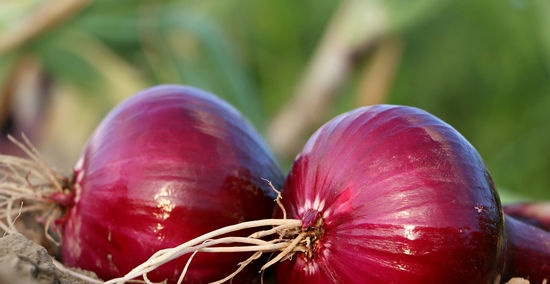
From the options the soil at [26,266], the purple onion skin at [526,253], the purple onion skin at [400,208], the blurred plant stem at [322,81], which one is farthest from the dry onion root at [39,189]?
the blurred plant stem at [322,81]

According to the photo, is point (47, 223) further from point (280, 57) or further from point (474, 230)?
point (280, 57)

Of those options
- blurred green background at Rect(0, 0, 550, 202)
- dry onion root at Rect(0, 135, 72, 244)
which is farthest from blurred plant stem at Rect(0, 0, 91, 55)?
dry onion root at Rect(0, 135, 72, 244)

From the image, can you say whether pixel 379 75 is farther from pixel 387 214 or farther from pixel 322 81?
pixel 387 214

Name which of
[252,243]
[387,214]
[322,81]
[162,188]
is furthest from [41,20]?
[387,214]

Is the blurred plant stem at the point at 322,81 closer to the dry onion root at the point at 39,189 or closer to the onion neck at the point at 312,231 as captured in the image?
the dry onion root at the point at 39,189

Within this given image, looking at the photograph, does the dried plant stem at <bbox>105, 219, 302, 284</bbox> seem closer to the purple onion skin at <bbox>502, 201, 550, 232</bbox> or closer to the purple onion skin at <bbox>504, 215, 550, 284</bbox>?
the purple onion skin at <bbox>504, 215, 550, 284</bbox>
